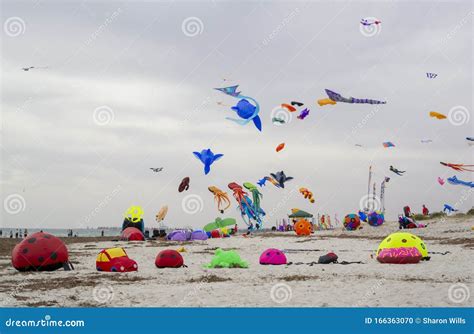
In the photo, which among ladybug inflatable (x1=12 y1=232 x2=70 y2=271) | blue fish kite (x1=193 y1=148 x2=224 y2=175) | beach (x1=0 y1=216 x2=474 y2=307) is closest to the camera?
beach (x1=0 y1=216 x2=474 y2=307)

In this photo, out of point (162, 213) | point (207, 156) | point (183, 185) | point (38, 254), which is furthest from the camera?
point (162, 213)

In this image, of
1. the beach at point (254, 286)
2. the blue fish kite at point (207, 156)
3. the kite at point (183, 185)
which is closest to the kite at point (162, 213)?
the kite at point (183, 185)

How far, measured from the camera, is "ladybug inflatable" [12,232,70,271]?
15773 mm

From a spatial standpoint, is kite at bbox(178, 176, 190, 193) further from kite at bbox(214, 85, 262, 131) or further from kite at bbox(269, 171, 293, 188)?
kite at bbox(214, 85, 262, 131)

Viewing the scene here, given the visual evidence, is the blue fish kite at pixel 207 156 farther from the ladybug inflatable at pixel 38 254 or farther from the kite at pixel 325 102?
the ladybug inflatable at pixel 38 254

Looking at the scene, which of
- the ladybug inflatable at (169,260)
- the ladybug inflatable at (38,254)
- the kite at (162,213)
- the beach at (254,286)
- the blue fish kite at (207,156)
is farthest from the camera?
the kite at (162,213)

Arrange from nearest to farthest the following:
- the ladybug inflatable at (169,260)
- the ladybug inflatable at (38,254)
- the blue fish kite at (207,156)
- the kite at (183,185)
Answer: the ladybug inflatable at (38,254) < the ladybug inflatable at (169,260) < the blue fish kite at (207,156) < the kite at (183,185)

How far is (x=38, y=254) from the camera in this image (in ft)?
51.6

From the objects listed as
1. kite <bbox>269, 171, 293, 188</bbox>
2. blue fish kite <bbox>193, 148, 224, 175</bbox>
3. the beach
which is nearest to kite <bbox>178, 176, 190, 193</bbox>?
kite <bbox>269, 171, 293, 188</bbox>

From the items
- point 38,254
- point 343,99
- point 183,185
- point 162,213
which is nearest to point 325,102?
point 343,99

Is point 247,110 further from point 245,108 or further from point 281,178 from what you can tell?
point 281,178

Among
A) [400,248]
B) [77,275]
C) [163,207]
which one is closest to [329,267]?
[400,248]

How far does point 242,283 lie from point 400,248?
678cm

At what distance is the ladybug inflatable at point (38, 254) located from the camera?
15773 millimetres
